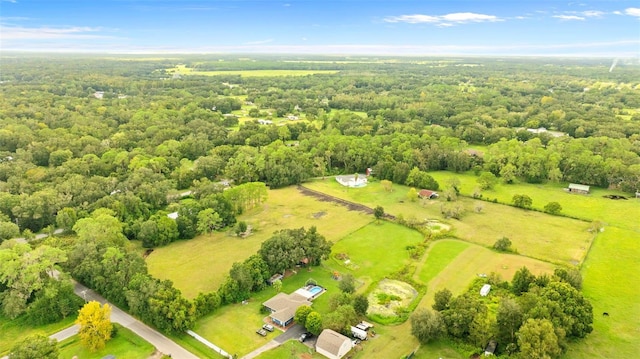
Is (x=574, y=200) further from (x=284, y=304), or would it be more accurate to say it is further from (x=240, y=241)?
(x=284, y=304)

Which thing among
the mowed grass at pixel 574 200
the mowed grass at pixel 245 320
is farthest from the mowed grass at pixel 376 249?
the mowed grass at pixel 574 200

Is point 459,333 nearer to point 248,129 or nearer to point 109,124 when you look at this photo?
point 248,129

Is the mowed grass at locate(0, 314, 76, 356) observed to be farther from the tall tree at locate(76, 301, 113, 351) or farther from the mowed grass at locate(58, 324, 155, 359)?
the tall tree at locate(76, 301, 113, 351)

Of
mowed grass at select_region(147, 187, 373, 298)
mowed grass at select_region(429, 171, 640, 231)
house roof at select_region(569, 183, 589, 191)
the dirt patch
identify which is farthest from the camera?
house roof at select_region(569, 183, 589, 191)

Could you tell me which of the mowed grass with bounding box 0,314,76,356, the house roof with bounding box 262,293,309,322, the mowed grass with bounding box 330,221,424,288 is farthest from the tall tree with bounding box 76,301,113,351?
the mowed grass with bounding box 330,221,424,288

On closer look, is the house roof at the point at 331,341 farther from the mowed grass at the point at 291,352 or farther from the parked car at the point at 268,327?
the parked car at the point at 268,327

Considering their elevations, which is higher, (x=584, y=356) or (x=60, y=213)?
(x=60, y=213)

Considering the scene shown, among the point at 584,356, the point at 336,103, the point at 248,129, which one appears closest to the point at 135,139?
the point at 248,129
